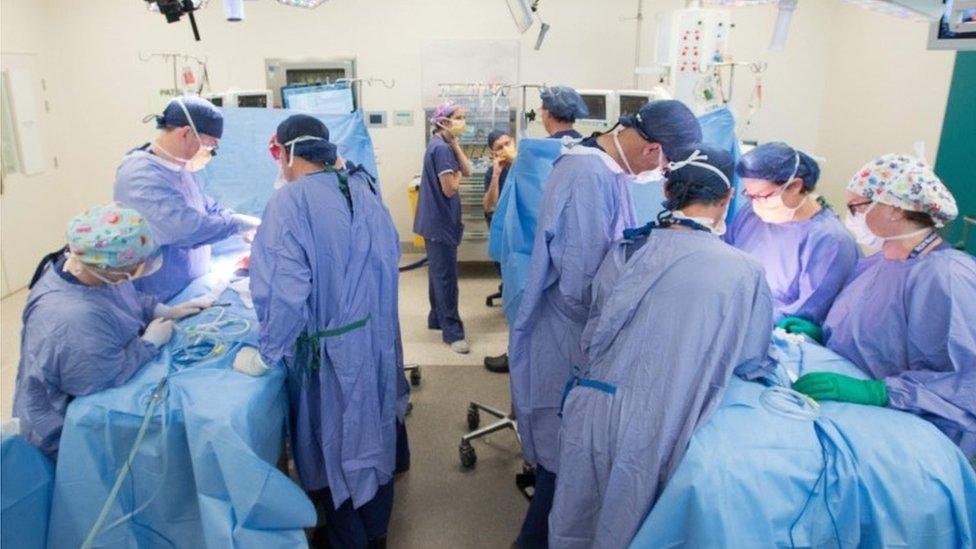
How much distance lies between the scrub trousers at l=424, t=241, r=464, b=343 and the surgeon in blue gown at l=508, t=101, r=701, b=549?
69.1 inches

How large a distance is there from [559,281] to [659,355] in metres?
0.59

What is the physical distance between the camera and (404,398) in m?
2.49

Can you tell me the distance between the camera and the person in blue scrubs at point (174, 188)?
97.0 inches

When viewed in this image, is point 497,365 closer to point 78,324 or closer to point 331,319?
point 331,319

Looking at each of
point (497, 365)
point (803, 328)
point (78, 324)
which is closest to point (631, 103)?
point (497, 365)

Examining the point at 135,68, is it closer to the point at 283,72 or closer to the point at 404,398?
the point at 283,72

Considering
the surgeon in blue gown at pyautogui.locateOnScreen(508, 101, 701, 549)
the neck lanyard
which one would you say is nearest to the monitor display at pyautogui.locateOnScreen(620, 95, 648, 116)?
the surgeon in blue gown at pyautogui.locateOnScreen(508, 101, 701, 549)

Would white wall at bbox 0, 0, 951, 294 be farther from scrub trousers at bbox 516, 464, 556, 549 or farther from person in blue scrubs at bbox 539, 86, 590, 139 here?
scrub trousers at bbox 516, 464, 556, 549

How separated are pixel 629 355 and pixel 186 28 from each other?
5448mm

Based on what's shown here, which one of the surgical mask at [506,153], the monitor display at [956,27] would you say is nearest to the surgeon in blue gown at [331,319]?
Result: the monitor display at [956,27]

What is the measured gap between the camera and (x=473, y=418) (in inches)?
125

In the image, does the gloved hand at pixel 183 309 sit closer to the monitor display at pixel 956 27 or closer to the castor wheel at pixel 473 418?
the castor wheel at pixel 473 418

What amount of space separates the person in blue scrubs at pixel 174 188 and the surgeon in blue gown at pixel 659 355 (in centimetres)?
171

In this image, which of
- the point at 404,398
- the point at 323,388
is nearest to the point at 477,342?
the point at 404,398
